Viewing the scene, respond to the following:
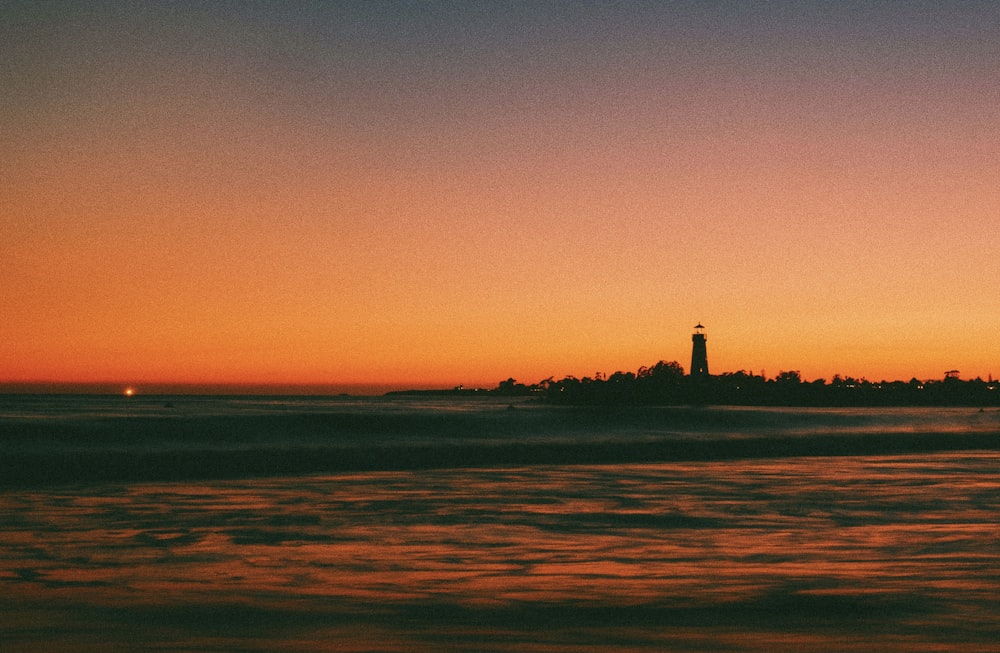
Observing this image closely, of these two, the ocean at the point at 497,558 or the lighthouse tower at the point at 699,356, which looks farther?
the lighthouse tower at the point at 699,356

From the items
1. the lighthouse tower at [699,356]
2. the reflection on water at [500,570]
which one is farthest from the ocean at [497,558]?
the lighthouse tower at [699,356]

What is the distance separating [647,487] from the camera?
47.2 ft

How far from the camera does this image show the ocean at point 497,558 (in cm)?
515

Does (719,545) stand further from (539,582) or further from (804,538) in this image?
(539,582)

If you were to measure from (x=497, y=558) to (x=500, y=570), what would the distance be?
57 centimetres

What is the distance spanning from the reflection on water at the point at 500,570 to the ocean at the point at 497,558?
0.03 m

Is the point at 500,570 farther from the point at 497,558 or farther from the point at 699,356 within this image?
the point at 699,356

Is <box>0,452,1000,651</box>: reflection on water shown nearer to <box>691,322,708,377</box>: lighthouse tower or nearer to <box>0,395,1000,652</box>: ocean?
<box>0,395,1000,652</box>: ocean

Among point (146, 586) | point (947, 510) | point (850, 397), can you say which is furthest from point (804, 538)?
point (850, 397)

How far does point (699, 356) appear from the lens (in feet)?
322

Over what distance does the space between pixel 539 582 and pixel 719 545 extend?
94.8 inches

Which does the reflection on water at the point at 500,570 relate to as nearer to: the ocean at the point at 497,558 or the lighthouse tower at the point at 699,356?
the ocean at the point at 497,558

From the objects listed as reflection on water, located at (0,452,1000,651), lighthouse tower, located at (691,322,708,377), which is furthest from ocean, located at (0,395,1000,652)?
lighthouse tower, located at (691,322,708,377)

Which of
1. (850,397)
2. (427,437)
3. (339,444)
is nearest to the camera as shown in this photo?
(339,444)
